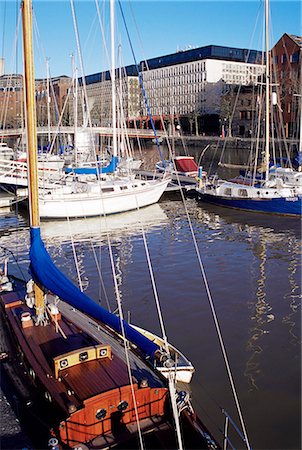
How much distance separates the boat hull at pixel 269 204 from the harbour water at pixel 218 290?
83cm

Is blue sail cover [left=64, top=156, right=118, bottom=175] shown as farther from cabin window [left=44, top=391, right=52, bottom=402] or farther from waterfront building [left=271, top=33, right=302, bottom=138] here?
waterfront building [left=271, top=33, right=302, bottom=138]

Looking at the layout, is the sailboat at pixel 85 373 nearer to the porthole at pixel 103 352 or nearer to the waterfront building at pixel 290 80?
the porthole at pixel 103 352

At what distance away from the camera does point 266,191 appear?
105 feet

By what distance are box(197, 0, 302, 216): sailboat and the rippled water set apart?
3.51 ft

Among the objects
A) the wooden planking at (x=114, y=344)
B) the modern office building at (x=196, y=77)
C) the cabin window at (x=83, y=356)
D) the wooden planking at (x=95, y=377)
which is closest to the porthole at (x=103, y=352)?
the wooden planking at (x=95, y=377)

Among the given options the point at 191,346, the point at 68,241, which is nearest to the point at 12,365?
the point at 191,346

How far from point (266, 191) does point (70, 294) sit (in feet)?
83.9

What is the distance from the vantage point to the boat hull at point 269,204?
30.5 m

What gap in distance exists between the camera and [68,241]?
24906 mm

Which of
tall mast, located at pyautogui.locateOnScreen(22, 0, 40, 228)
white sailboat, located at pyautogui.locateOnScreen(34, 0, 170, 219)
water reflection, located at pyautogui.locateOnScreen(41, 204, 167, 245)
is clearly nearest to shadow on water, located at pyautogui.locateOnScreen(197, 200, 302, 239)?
water reflection, located at pyautogui.locateOnScreen(41, 204, 167, 245)

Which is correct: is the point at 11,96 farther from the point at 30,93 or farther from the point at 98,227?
the point at 30,93

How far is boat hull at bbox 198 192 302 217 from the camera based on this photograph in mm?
30469

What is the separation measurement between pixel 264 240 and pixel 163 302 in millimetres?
10956

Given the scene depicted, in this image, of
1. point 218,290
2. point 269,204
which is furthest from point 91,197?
point 218,290
